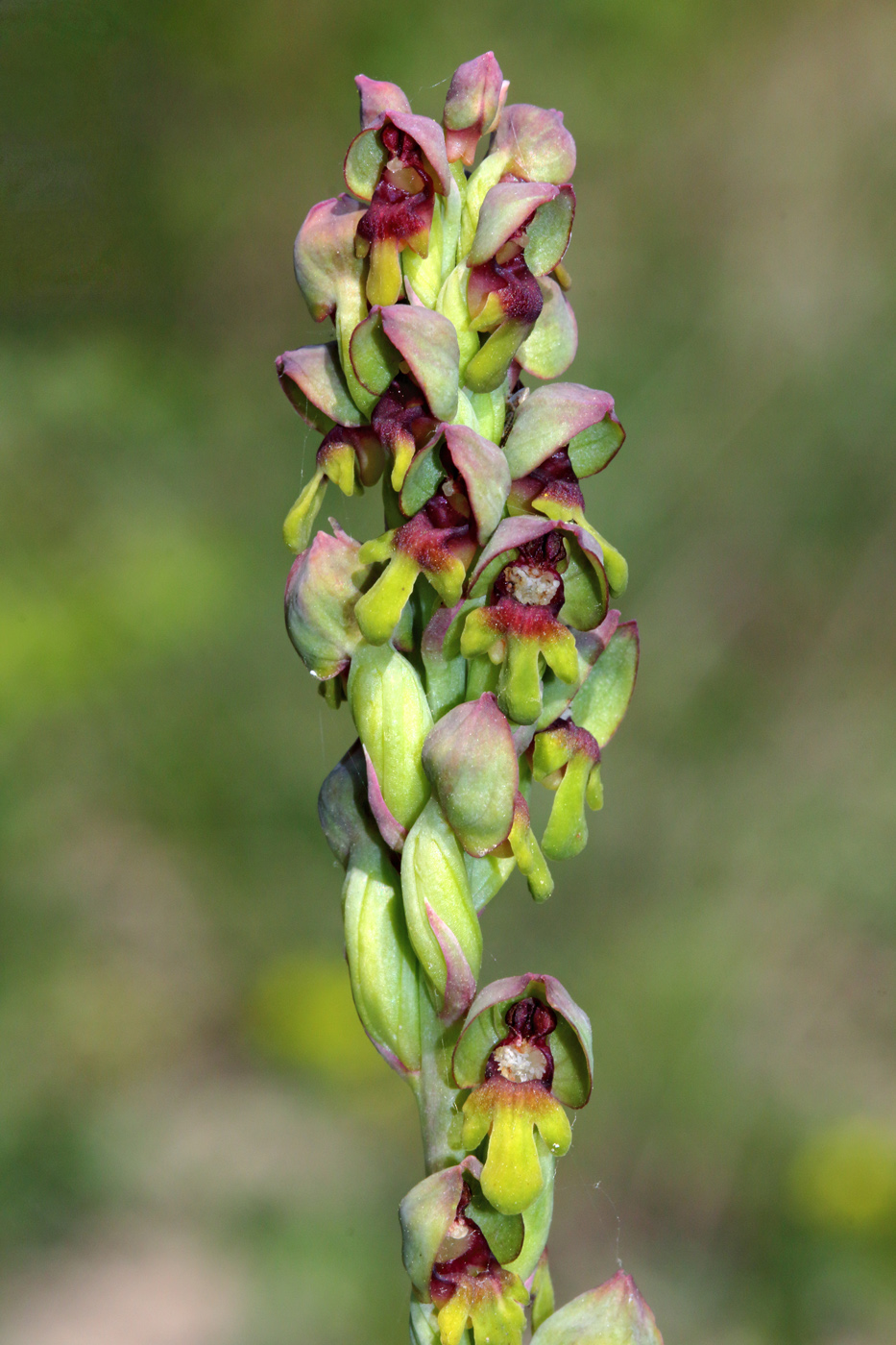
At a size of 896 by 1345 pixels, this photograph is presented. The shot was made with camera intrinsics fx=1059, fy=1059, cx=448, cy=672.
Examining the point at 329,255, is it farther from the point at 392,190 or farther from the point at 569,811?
the point at 569,811

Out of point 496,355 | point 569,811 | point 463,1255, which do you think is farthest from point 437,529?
point 463,1255

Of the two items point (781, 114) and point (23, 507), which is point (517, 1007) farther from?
point (781, 114)

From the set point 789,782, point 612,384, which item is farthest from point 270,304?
point 789,782

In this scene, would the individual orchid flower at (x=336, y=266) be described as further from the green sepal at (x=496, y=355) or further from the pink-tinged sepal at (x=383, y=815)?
the pink-tinged sepal at (x=383, y=815)

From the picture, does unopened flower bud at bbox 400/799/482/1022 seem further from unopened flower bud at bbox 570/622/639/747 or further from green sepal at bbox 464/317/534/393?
green sepal at bbox 464/317/534/393

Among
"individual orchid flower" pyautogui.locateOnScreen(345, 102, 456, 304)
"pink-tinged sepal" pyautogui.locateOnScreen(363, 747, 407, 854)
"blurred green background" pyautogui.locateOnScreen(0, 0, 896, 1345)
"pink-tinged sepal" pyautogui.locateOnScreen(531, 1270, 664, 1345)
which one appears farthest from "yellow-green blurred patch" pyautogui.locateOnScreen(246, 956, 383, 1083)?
"individual orchid flower" pyautogui.locateOnScreen(345, 102, 456, 304)
